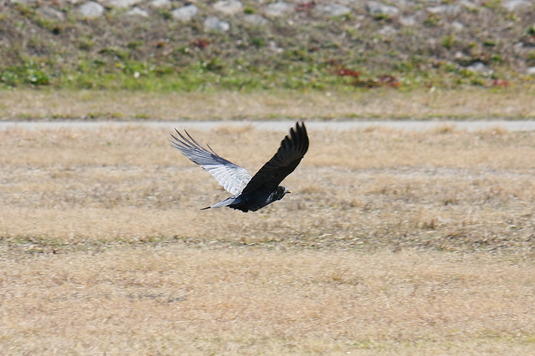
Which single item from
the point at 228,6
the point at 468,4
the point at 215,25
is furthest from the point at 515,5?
the point at 215,25

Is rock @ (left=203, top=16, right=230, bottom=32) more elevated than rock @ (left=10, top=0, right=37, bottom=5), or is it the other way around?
rock @ (left=10, top=0, right=37, bottom=5)

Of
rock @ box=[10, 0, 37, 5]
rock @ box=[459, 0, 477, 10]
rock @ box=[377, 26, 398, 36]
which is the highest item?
rock @ box=[459, 0, 477, 10]

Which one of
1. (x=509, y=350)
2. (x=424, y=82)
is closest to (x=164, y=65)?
(x=424, y=82)

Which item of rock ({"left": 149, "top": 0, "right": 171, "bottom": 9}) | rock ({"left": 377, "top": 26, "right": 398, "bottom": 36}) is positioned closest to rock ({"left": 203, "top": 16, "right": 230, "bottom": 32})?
rock ({"left": 149, "top": 0, "right": 171, "bottom": 9})

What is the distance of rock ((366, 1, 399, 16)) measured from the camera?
85.7ft

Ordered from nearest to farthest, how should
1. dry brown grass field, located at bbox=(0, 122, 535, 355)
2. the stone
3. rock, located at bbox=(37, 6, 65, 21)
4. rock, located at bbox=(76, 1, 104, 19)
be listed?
dry brown grass field, located at bbox=(0, 122, 535, 355) < rock, located at bbox=(37, 6, 65, 21) < rock, located at bbox=(76, 1, 104, 19) < the stone

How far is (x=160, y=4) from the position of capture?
25891 millimetres

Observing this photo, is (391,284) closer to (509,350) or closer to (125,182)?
(509,350)

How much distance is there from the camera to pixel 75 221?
996 cm

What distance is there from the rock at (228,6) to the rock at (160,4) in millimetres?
1259

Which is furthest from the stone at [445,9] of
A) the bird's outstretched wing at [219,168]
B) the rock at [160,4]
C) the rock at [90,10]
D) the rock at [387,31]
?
the bird's outstretched wing at [219,168]

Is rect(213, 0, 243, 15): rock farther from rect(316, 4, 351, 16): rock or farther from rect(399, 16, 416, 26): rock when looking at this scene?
rect(399, 16, 416, 26): rock

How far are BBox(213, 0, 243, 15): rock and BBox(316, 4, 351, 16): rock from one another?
2185 millimetres

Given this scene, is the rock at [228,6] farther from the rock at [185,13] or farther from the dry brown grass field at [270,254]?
the dry brown grass field at [270,254]
